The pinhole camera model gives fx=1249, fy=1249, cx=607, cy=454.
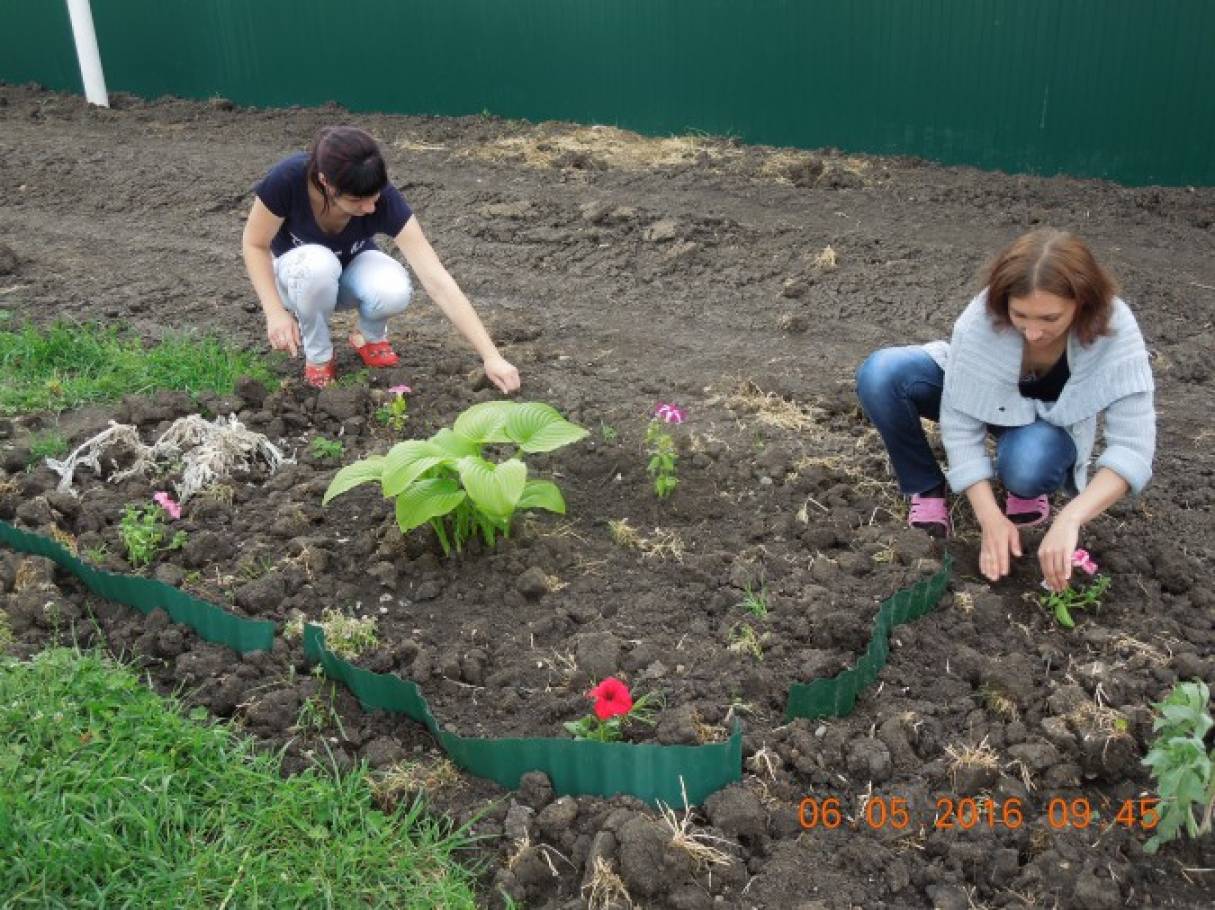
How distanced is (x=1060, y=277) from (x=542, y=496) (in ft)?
4.86

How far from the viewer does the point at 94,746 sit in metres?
2.83

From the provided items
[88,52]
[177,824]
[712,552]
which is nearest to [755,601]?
[712,552]

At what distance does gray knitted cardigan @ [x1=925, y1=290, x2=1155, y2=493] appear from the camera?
321 cm

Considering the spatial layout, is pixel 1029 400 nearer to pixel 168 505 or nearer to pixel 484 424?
pixel 484 424

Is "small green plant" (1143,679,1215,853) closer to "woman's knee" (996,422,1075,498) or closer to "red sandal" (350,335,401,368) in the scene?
"woman's knee" (996,422,1075,498)

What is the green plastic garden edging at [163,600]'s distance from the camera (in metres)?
3.24

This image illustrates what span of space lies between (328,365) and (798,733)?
104 inches

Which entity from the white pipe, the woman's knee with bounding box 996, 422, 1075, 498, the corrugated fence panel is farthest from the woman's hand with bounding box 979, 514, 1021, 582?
the corrugated fence panel

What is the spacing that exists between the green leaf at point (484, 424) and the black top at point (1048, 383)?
1445 mm

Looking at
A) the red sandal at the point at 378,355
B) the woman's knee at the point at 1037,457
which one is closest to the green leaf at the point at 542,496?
the woman's knee at the point at 1037,457

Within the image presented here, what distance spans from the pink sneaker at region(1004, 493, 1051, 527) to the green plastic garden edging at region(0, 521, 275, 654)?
2147mm

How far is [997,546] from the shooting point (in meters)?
3.32

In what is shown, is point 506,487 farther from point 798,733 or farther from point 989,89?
point 989,89

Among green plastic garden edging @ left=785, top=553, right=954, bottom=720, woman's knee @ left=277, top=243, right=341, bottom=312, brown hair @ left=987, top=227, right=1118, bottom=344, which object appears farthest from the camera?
woman's knee @ left=277, top=243, right=341, bottom=312
